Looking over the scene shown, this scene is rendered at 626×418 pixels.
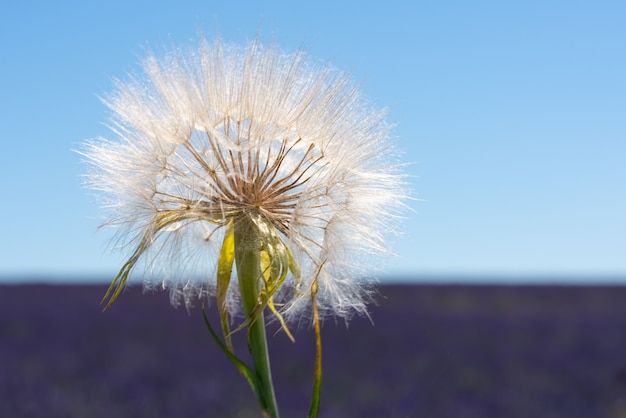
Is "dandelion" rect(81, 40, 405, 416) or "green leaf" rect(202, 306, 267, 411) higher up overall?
"dandelion" rect(81, 40, 405, 416)

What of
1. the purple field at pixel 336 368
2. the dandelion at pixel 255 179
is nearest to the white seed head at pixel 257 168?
the dandelion at pixel 255 179

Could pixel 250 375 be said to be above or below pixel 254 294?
below

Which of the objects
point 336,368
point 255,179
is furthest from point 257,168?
point 336,368

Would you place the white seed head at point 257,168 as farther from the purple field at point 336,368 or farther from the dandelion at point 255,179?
the purple field at point 336,368

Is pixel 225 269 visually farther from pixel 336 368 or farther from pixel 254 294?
pixel 336 368

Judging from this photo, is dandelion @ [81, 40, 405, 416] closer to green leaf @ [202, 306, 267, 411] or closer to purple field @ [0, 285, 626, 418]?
green leaf @ [202, 306, 267, 411]

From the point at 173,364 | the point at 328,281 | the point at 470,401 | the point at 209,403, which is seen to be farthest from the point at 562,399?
the point at 328,281

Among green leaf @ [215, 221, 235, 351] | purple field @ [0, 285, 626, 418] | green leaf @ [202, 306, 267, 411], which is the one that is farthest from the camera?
purple field @ [0, 285, 626, 418]

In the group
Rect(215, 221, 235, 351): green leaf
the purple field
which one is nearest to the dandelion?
Rect(215, 221, 235, 351): green leaf
